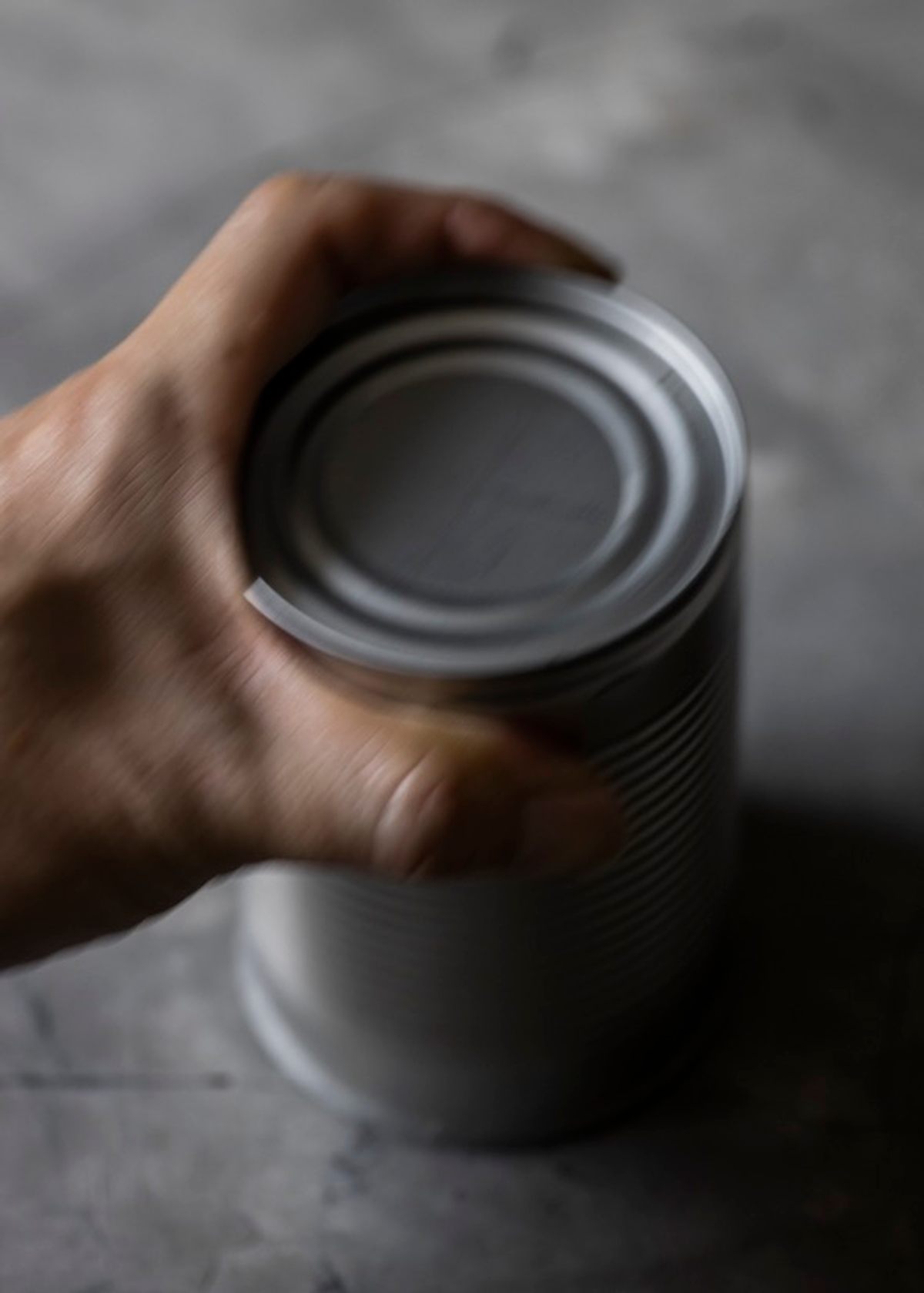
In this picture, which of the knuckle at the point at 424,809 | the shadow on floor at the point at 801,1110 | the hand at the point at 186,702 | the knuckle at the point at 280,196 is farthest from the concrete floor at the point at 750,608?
the knuckle at the point at 280,196

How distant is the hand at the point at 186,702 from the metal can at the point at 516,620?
0.03 metres

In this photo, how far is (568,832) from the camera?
913mm

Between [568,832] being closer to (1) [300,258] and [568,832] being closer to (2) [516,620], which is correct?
(2) [516,620]

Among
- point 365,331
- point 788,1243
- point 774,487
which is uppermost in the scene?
point 365,331

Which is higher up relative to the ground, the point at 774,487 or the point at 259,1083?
the point at 774,487

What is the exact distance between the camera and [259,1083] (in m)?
1.31

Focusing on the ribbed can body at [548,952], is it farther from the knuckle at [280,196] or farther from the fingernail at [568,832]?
the knuckle at [280,196]

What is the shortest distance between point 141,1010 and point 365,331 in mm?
557

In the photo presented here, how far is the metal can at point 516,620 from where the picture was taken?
0.96m

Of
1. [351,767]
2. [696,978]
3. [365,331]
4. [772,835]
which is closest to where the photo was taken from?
[351,767]

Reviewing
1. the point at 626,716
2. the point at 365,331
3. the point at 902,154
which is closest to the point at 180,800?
the point at 626,716

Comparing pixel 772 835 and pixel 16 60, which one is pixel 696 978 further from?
pixel 16 60

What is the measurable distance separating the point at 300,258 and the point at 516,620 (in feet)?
0.93

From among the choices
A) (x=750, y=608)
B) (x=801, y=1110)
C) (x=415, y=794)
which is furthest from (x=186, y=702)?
(x=750, y=608)
